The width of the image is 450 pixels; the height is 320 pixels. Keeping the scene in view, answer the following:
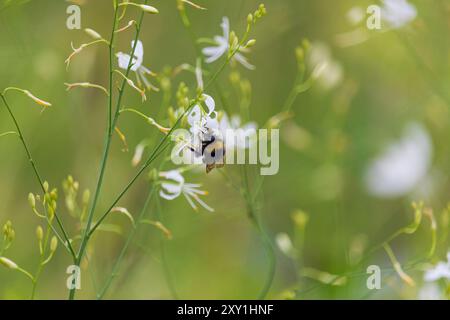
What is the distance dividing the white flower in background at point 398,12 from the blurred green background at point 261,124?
8 centimetres

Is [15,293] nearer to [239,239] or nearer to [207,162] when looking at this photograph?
[207,162]

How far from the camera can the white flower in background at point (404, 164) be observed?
2.62 meters

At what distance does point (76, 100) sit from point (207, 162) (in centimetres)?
97

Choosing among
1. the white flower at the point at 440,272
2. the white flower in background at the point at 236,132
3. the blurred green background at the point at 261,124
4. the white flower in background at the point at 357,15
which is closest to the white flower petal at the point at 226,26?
the white flower in background at the point at 236,132

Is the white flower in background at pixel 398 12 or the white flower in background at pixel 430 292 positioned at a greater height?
the white flower in background at pixel 398 12

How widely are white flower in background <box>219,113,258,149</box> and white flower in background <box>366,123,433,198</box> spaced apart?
113cm

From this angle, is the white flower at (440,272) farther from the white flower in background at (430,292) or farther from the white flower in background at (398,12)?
the white flower in background at (398,12)

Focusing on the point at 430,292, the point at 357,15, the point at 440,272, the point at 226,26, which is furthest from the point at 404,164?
the point at 226,26

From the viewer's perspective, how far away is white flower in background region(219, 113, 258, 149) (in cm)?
156

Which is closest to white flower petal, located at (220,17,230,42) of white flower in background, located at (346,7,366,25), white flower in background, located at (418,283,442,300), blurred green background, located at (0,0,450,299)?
white flower in background, located at (346,7,366,25)

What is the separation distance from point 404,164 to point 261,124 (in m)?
0.51

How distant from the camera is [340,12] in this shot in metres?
3.04

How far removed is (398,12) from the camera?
1913mm
